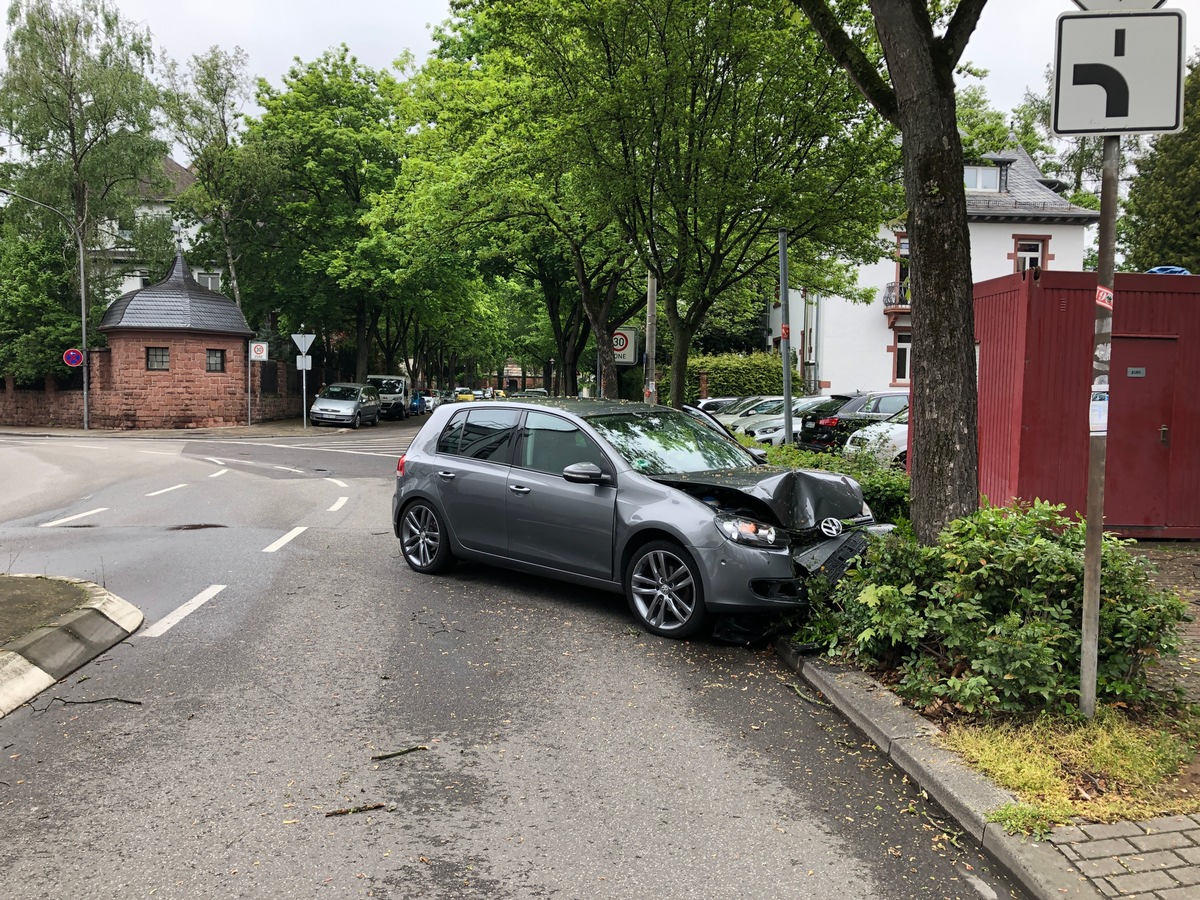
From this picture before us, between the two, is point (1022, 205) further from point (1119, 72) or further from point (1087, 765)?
point (1087, 765)

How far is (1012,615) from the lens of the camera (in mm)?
4293

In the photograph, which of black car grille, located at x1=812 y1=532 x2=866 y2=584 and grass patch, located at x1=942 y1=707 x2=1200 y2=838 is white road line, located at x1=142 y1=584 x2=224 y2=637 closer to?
black car grille, located at x1=812 y1=532 x2=866 y2=584

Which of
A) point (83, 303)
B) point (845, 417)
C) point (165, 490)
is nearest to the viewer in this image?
point (165, 490)

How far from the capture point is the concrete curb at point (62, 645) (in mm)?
4863

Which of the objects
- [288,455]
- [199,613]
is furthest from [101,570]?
[288,455]

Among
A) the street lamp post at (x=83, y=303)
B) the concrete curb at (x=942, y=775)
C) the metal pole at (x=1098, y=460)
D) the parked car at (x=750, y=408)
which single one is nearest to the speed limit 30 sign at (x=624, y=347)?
the parked car at (x=750, y=408)

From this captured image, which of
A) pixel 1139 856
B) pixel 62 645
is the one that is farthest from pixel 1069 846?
pixel 62 645

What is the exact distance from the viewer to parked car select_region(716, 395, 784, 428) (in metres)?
24.1

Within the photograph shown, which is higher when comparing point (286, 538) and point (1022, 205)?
point (1022, 205)

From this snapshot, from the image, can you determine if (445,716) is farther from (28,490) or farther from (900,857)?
(28,490)

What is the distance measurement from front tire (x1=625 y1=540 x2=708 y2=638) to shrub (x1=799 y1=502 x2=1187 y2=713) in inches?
48.6

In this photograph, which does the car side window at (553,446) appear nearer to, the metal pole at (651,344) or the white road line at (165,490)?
the white road line at (165,490)

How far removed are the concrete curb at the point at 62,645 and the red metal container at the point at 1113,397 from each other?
25.6ft

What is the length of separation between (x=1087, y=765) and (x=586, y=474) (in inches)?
143
